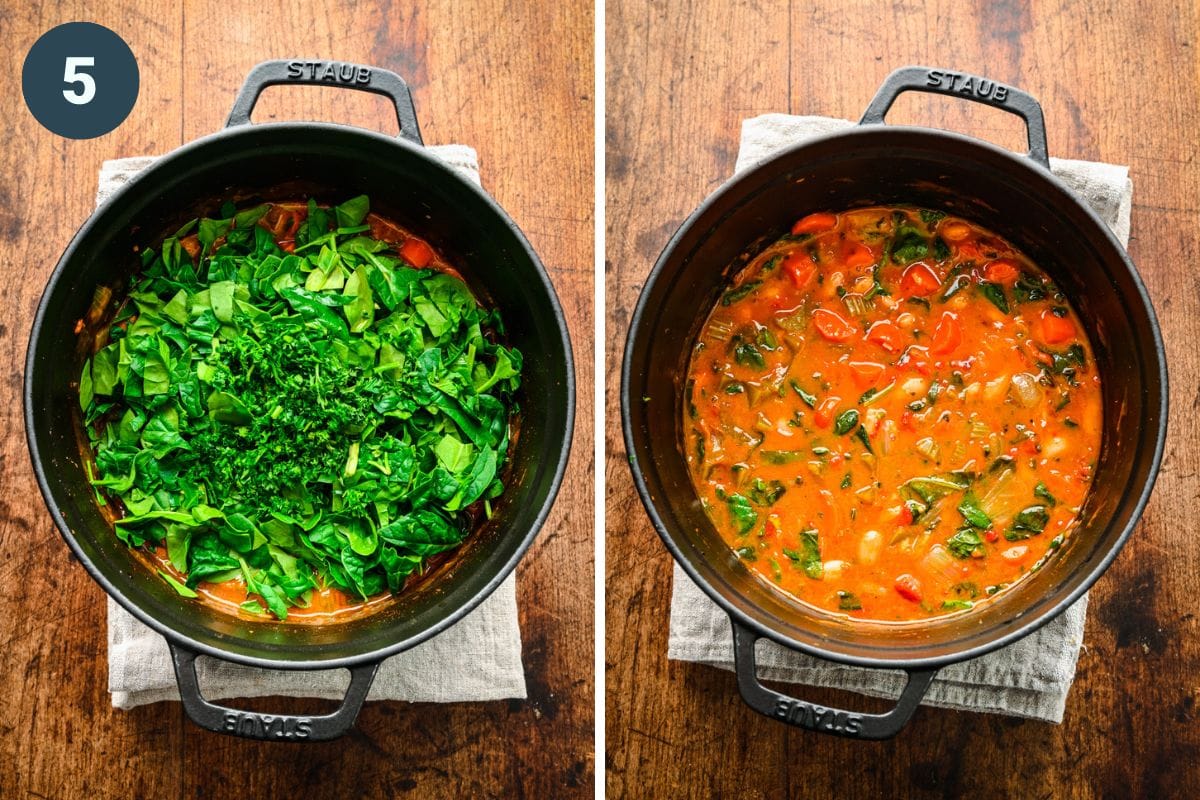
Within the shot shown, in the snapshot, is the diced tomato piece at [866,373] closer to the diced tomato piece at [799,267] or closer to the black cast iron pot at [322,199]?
the diced tomato piece at [799,267]

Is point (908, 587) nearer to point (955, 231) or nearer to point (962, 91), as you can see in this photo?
point (955, 231)

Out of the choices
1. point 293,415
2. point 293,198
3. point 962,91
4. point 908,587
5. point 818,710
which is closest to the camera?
point 818,710

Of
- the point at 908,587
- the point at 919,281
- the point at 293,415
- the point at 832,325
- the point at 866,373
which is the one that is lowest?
the point at 908,587

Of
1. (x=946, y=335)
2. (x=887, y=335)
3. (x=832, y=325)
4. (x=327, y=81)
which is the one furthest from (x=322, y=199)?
(x=946, y=335)

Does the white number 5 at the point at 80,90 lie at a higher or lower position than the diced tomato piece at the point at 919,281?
higher

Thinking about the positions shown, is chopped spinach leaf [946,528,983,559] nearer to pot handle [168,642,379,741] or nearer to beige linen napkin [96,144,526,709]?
beige linen napkin [96,144,526,709]

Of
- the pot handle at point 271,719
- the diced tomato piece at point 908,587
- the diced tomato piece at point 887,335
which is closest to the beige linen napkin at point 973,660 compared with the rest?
the diced tomato piece at point 908,587

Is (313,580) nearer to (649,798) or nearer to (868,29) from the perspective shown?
(649,798)

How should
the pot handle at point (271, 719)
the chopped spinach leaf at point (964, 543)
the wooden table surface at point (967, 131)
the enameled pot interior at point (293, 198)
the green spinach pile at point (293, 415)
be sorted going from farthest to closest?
1. the wooden table surface at point (967, 131)
2. the chopped spinach leaf at point (964, 543)
3. the green spinach pile at point (293, 415)
4. the enameled pot interior at point (293, 198)
5. the pot handle at point (271, 719)
